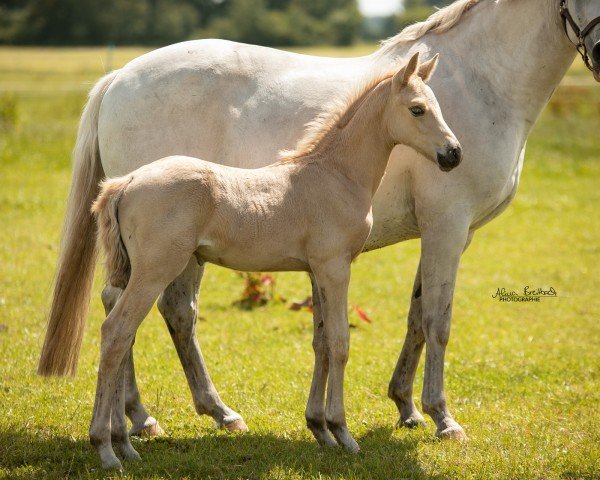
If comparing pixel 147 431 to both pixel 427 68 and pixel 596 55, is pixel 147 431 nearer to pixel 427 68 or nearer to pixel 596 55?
pixel 427 68

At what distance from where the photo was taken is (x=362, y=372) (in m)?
6.54

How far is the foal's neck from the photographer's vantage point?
4641 mm

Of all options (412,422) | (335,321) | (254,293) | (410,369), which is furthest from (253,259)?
(254,293)

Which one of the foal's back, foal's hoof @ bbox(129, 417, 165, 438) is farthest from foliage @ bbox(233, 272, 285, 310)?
the foal's back

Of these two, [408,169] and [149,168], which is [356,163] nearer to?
[408,169]

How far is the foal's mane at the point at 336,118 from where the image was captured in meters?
4.71

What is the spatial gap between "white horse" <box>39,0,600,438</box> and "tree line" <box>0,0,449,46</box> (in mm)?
39554

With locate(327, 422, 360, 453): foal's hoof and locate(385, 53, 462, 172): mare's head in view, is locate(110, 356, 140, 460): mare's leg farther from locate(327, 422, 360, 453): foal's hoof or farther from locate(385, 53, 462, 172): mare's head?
locate(385, 53, 462, 172): mare's head

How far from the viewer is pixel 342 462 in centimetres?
456

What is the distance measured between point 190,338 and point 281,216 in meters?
1.37

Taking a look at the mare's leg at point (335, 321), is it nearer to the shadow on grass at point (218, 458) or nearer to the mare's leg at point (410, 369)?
the shadow on grass at point (218, 458)

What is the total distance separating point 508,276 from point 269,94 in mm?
5597

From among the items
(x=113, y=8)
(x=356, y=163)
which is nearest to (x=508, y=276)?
(x=356, y=163)

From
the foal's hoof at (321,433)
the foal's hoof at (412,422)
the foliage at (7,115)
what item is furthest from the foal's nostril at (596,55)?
the foliage at (7,115)
